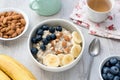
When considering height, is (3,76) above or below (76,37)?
below

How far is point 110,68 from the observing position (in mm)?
717

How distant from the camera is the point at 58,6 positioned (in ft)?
2.90

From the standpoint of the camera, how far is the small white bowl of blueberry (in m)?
0.70

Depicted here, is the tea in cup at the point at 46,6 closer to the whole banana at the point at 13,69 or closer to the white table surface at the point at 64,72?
the white table surface at the point at 64,72

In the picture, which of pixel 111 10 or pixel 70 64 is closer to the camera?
pixel 70 64

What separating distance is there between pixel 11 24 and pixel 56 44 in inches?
6.9

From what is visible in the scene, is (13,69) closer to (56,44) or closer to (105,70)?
(56,44)

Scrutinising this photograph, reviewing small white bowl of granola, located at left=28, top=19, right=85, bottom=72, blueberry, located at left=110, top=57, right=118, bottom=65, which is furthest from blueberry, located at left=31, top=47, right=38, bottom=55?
blueberry, located at left=110, top=57, right=118, bottom=65

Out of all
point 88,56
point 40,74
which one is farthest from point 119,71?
point 40,74

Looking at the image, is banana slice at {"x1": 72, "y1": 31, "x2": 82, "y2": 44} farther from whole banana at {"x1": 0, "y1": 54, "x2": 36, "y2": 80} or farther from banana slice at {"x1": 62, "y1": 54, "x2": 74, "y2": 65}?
whole banana at {"x1": 0, "y1": 54, "x2": 36, "y2": 80}

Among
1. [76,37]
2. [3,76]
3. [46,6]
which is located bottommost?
[3,76]

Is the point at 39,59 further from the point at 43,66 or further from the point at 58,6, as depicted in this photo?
the point at 58,6

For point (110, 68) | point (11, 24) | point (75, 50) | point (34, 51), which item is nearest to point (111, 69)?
point (110, 68)

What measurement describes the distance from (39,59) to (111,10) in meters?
0.29
